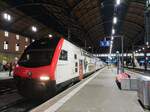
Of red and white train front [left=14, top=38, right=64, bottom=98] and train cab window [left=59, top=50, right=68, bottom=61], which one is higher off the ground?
train cab window [left=59, top=50, right=68, bottom=61]

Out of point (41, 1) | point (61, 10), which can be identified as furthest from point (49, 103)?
point (61, 10)

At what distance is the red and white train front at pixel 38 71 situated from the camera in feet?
42.7

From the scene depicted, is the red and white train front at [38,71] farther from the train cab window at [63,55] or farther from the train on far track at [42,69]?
the train cab window at [63,55]

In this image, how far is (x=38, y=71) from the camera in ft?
43.5

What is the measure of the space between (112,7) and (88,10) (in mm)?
4861

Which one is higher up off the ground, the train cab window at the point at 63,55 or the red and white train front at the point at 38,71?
the train cab window at the point at 63,55

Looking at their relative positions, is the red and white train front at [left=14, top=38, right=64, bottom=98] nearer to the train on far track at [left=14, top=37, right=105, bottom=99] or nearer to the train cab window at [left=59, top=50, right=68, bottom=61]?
the train on far track at [left=14, top=37, right=105, bottom=99]

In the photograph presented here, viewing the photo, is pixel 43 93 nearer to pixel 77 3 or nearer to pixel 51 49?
pixel 51 49

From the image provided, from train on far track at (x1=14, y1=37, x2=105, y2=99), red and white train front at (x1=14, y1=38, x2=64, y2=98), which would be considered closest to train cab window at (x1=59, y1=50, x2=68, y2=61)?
train on far track at (x1=14, y1=37, x2=105, y2=99)

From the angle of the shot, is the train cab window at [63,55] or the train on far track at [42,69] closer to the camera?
the train on far track at [42,69]

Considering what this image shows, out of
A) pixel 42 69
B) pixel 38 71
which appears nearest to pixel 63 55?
pixel 42 69

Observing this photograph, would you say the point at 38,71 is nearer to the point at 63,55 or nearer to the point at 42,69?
the point at 42,69

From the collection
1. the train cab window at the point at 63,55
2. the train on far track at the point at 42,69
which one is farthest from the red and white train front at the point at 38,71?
the train cab window at the point at 63,55

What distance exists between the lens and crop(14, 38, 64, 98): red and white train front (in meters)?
13.0
